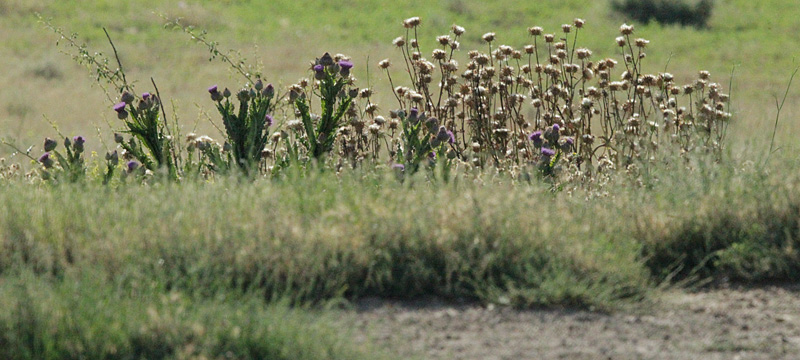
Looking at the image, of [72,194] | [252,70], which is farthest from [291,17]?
[72,194]

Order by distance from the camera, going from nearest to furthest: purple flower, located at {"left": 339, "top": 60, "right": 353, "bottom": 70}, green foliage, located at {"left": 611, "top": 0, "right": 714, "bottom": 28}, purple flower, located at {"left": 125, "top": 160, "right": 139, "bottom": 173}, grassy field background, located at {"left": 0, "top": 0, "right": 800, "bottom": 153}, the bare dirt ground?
the bare dirt ground < purple flower, located at {"left": 125, "top": 160, "right": 139, "bottom": 173} < purple flower, located at {"left": 339, "top": 60, "right": 353, "bottom": 70} < grassy field background, located at {"left": 0, "top": 0, "right": 800, "bottom": 153} < green foliage, located at {"left": 611, "top": 0, "right": 714, "bottom": 28}

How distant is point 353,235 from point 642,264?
3.77ft

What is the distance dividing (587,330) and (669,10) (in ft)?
104

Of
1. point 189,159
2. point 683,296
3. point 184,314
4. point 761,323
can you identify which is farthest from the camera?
point 189,159

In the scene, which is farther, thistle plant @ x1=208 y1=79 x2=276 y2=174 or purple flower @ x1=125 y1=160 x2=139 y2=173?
thistle plant @ x1=208 y1=79 x2=276 y2=174

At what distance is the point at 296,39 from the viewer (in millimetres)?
30266

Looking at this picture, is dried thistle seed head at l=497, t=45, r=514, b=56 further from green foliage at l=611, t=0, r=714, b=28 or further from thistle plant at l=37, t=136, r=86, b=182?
green foliage at l=611, t=0, r=714, b=28

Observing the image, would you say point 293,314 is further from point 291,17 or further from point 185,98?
point 291,17

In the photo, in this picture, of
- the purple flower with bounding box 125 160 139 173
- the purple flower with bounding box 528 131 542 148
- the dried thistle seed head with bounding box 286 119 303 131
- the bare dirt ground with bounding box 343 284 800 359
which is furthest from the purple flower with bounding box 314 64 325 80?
the bare dirt ground with bounding box 343 284 800 359

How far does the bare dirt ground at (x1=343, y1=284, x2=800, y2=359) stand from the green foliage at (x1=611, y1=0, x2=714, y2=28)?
30269 mm

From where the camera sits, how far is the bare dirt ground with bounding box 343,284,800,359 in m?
3.14

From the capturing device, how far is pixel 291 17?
3503 cm

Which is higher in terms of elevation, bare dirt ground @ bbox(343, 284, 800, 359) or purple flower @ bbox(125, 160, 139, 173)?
purple flower @ bbox(125, 160, 139, 173)

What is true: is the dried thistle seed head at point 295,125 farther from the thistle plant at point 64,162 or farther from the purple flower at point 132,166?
the thistle plant at point 64,162
